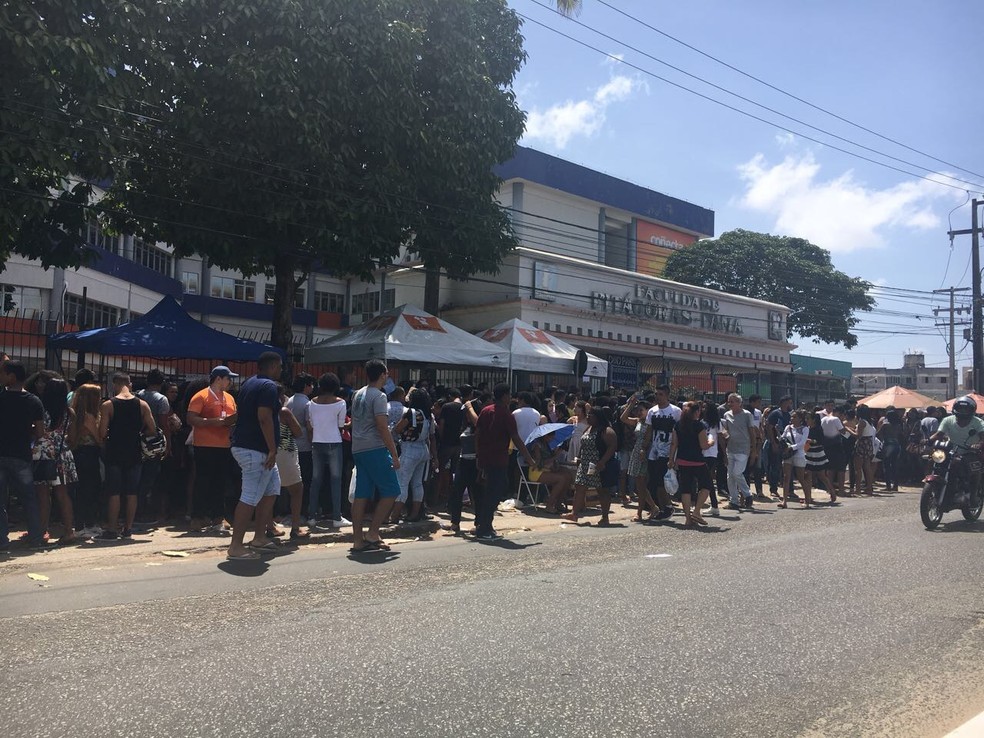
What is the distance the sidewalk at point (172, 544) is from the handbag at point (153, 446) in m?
0.93

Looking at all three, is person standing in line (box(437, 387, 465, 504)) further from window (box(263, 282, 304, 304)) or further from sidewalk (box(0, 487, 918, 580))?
window (box(263, 282, 304, 304))

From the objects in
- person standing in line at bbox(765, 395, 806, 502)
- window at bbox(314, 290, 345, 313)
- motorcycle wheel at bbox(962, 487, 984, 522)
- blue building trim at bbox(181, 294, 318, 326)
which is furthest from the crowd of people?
window at bbox(314, 290, 345, 313)

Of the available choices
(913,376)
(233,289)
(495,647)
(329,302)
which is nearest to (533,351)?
(495,647)

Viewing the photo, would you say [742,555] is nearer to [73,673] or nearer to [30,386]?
[73,673]

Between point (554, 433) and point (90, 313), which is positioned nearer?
point (554, 433)

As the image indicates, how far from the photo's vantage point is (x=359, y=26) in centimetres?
1658

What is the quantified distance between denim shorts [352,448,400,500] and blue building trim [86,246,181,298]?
930 inches

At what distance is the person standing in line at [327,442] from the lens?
9.90m

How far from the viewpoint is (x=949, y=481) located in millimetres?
11352

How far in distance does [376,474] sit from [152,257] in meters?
33.8

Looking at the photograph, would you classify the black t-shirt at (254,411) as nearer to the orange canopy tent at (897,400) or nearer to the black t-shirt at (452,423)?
the black t-shirt at (452,423)

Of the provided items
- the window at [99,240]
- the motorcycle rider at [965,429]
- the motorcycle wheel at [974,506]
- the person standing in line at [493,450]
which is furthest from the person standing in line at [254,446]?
the window at [99,240]

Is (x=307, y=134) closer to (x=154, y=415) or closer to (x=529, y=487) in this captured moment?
(x=154, y=415)

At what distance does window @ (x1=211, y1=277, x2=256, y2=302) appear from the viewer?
47.2 meters
